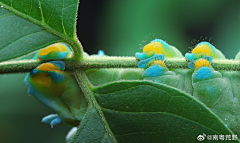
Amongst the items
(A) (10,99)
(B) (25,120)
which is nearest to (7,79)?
(A) (10,99)

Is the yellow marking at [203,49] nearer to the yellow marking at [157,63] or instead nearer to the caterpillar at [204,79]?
the caterpillar at [204,79]

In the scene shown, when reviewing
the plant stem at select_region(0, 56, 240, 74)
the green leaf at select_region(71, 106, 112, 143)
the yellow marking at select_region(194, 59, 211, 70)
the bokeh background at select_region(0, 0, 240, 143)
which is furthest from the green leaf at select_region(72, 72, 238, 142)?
the bokeh background at select_region(0, 0, 240, 143)

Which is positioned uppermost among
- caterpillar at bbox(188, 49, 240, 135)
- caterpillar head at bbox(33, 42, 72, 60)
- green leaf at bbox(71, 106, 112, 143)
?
caterpillar head at bbox(33, 42, 72, 60)

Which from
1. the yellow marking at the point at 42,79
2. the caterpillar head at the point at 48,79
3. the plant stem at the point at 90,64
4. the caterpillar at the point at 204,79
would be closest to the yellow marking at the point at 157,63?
the caterpillar at the point at 204,79

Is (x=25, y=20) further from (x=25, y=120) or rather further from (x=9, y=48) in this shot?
(x=25, y=120)

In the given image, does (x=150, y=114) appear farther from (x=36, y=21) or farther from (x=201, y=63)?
(x=36, y=21)

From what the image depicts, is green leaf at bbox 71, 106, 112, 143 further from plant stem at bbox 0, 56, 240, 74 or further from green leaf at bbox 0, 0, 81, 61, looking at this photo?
green leaf at bbox 0, 0, 81, 61
